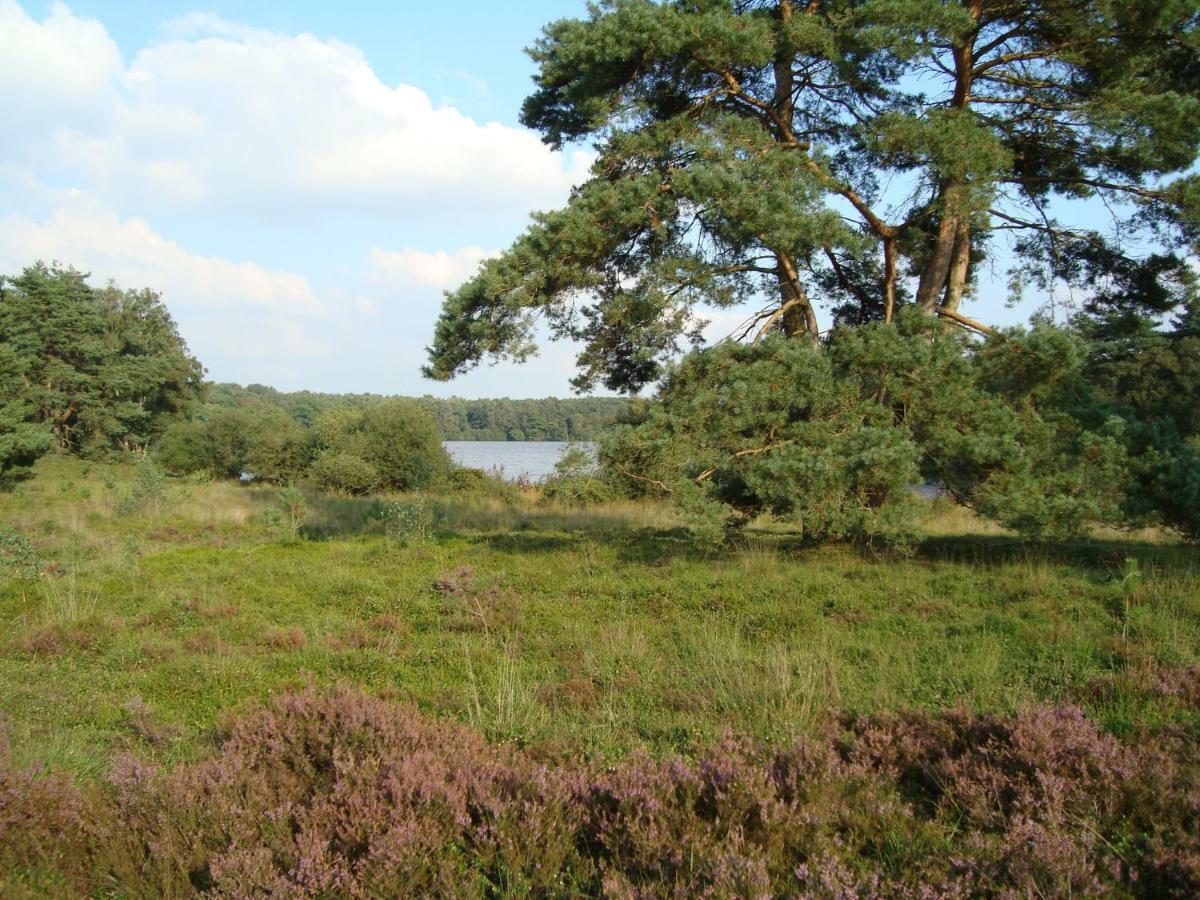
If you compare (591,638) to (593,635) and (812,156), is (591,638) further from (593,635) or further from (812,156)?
(812,156)

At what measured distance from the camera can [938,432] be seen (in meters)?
8.89

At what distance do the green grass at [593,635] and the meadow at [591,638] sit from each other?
32 millimetres

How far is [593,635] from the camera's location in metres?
7.33

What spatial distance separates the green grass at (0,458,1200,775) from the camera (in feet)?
16.7

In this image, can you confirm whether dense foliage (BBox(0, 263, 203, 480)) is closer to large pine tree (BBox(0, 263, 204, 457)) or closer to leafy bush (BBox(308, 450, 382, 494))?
large pine tree (BBox(0, 263, 204, 457))

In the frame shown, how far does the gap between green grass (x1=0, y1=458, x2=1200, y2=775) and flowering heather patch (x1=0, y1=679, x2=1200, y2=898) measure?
0.72m

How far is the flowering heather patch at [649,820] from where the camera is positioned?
2916mm

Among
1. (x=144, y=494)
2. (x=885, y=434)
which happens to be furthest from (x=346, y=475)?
(x=885, y=434)

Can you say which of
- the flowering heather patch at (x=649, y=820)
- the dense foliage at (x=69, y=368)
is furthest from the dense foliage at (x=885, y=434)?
the dense foliage at (x=69, y=368)

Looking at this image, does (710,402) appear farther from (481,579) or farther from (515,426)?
(515,426)

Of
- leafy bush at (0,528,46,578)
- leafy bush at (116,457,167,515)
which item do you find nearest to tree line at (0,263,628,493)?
leafy bush at (116,457,167,515)

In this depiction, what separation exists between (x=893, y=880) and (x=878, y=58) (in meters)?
10.6

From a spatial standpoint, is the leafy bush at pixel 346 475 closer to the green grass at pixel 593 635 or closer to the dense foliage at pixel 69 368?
the dense foliage at pixel 69 368

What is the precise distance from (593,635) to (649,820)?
3972 millimetres
